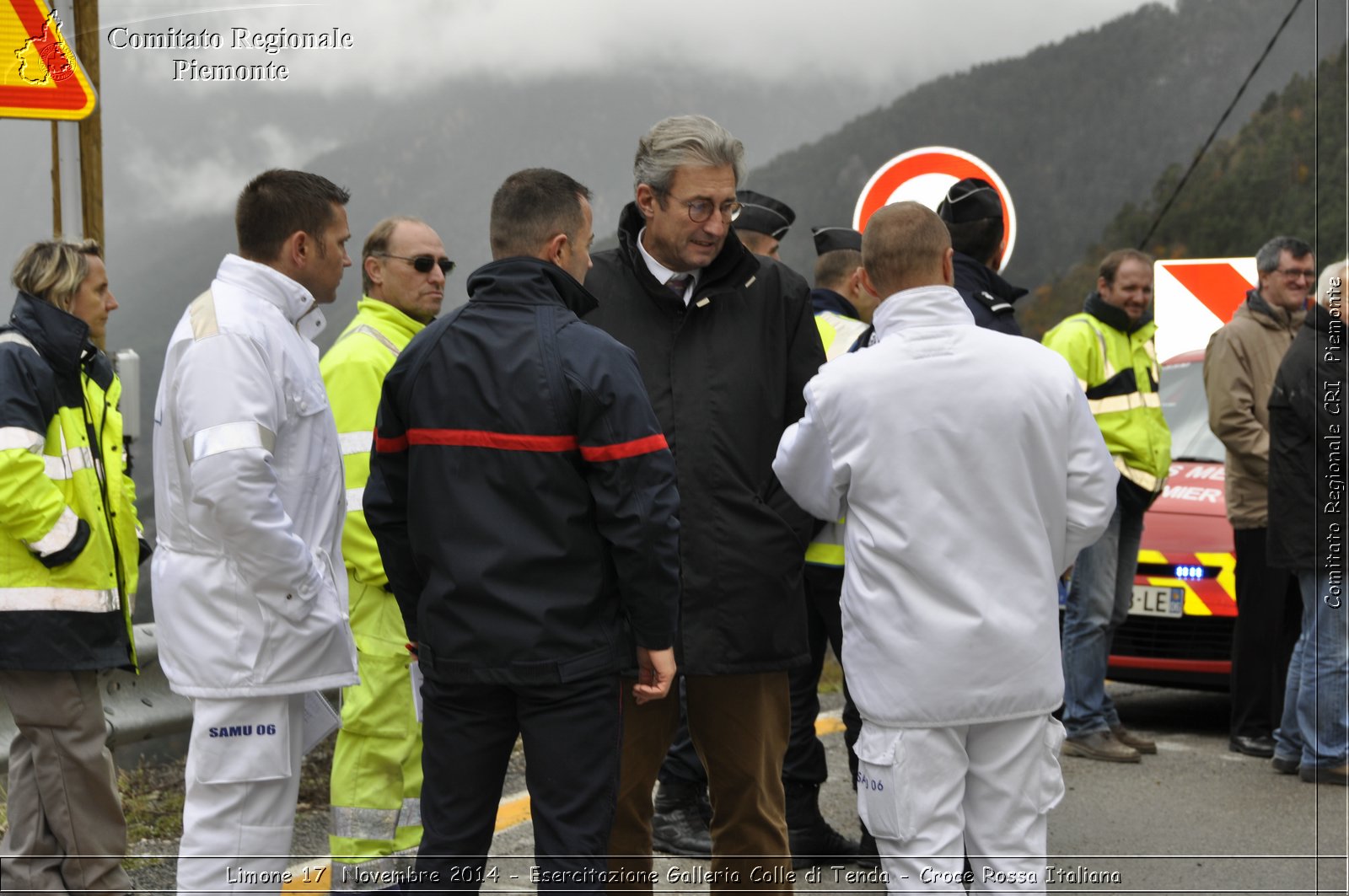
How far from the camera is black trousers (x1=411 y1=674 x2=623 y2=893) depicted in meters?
3.39

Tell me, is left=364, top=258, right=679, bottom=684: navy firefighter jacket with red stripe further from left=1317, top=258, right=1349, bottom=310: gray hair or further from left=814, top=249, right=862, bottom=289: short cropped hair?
left=1317, top=258, right=1349, bottom=310: gray hair

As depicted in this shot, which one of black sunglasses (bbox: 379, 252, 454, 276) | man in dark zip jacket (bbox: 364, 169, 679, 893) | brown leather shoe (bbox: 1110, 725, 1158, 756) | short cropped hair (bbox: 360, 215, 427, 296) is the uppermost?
short cropped hair (bbox: 360, 215, 427, 296)

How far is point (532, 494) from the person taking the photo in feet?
11.0

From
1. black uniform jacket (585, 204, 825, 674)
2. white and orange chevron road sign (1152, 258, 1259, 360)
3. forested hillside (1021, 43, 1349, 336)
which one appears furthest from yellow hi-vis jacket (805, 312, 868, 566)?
forested hillside (1021, 43, 1349, 336)

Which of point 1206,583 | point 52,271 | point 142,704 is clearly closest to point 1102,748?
point 1206,583

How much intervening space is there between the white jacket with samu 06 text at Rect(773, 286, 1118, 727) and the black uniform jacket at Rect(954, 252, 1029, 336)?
1304 millimetres

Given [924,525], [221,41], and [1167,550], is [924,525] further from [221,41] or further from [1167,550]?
[221,41]

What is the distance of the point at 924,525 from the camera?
12.0ft

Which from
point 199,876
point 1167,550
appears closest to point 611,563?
point 199,876

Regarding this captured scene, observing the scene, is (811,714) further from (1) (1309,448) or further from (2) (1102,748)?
(1) (1309,448)

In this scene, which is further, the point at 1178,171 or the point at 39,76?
the point at 1178,171

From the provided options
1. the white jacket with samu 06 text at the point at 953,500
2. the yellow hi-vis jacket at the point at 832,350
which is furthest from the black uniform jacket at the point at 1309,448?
the white jacket with samu 06 text at the point at 953,500

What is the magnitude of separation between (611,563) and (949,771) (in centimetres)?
95

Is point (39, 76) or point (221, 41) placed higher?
point (221, 41)
